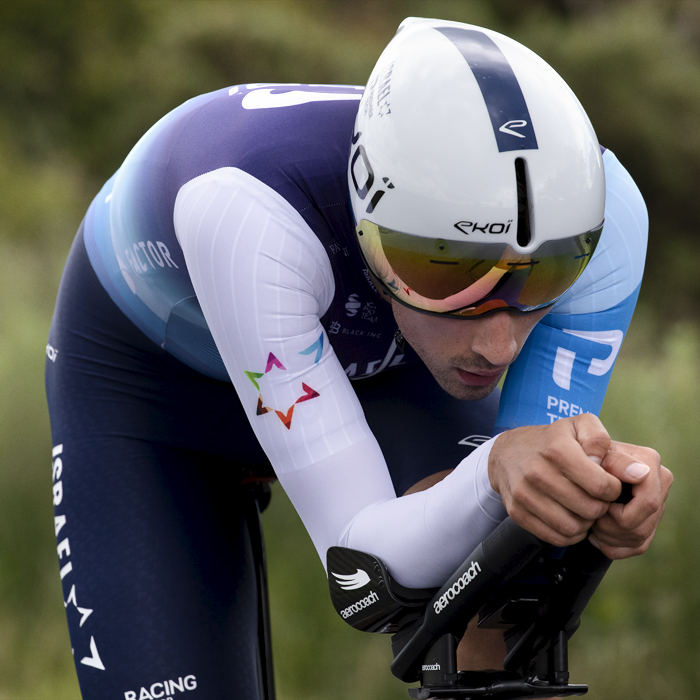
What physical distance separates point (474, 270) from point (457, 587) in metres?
0.51

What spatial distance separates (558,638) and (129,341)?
120 cm

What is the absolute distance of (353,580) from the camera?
162cm

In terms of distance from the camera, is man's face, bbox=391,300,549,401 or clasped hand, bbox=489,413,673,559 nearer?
Result: clasped hand, bbox=489,413,673,559

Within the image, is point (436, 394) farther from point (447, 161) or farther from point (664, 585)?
point (664, 585)

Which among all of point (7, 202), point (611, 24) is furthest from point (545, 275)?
point (611, 24)

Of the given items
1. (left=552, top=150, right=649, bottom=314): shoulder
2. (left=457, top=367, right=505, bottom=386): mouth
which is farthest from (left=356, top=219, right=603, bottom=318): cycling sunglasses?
(left=552, top=150, right=649, bottom=314): shoulder

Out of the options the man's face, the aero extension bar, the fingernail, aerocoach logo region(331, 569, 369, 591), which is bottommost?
the aero extension bar

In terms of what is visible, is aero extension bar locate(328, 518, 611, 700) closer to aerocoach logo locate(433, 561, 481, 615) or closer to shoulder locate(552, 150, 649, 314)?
aerocoach logo locate(433, 561, 481, 615)

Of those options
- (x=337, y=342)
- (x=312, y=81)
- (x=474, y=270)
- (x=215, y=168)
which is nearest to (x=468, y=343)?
(x=474, y=270)

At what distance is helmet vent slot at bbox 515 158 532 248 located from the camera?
154cm

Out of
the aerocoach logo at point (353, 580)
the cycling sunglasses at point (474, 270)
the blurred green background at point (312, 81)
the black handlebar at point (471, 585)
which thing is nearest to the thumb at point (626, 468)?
the black handlebar at point (471, 585)

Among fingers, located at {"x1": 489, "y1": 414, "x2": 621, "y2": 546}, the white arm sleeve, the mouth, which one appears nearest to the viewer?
fingers, located at {"x1": 489, "y1": 414, "x2": 621, "y2": 546}

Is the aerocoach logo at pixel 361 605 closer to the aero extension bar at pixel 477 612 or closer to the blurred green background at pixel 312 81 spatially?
the aero extension bar at pixel 477 612

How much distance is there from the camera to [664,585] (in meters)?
3.97
